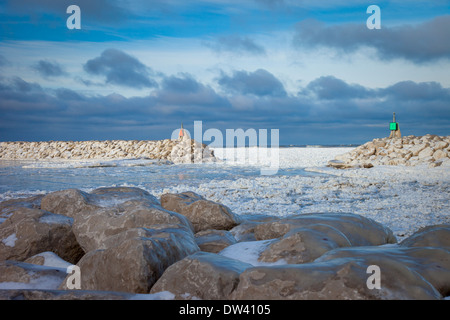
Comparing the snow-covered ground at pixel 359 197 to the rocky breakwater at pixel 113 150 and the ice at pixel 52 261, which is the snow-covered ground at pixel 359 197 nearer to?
the ice at pixel 52 261

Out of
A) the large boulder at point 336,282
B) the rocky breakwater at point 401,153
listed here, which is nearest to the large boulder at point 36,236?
the large boulder at point 336,282

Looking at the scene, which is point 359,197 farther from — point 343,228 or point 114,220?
point 114,220

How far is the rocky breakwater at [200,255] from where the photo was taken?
8.45ft

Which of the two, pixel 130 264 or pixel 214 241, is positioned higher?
pixel 130 264

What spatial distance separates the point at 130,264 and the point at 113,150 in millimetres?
31718

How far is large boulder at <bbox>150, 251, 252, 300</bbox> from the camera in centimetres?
283

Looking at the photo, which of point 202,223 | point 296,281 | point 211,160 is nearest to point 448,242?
point 296,281

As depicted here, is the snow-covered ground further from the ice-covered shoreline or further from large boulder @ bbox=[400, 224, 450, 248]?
large boulder @ bbox=[400, 224, 450, 248]

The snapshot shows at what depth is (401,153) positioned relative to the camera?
20.3 meters

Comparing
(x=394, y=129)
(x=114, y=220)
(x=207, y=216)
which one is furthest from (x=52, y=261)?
(x=394, y=129)

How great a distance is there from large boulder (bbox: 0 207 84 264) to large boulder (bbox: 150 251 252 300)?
2.26 meters
